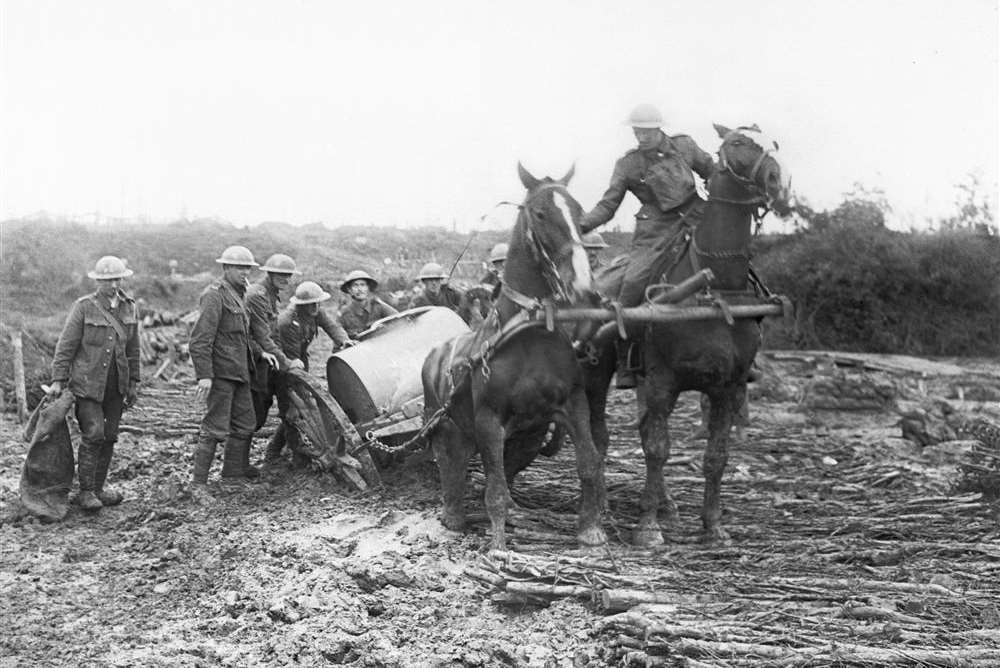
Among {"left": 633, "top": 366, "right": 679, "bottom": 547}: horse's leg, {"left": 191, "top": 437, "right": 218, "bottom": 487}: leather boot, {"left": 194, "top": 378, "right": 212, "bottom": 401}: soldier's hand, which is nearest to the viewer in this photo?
{"left": 633, "top": 366, "right": 679, "bottom": 547}: horse's leg

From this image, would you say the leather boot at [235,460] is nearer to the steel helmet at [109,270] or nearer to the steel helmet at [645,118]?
the steel helmet at [109,270]

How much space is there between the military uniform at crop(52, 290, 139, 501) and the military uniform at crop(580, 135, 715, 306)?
4627 mm

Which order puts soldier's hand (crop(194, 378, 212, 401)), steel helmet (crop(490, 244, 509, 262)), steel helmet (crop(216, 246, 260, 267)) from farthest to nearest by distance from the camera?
steel helmet (crop(490, 244, 509, 262)), steel helmet (crop(216, 246, 260, 267)), soldier's hand (crop(194, 378, 212, 401))

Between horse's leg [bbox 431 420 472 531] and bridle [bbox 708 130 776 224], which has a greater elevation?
bridle [bbox 708 130 776 224]

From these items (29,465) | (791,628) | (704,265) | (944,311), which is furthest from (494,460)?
(944,311)

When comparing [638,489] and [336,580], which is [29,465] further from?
[638,489]

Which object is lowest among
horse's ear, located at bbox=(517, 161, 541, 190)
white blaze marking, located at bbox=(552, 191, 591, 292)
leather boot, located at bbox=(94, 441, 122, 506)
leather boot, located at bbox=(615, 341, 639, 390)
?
leather boot, located at bbox=(94, 441, 122, 506)

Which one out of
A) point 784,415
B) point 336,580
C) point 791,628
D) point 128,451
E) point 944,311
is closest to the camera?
point 791,628

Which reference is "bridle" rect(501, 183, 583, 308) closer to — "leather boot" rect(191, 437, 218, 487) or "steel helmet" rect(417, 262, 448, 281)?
"leather boot" rect(191, 437, 218, 487)

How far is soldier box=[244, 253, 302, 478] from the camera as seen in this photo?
30.5ft

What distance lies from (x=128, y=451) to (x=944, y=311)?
20.8m

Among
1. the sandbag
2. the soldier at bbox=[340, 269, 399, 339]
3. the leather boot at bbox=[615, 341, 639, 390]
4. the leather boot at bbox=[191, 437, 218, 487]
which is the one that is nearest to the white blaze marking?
the leather boot at bbox=[615, 341, 639, 390]

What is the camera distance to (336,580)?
6.28m

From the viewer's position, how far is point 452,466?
23.7ft
